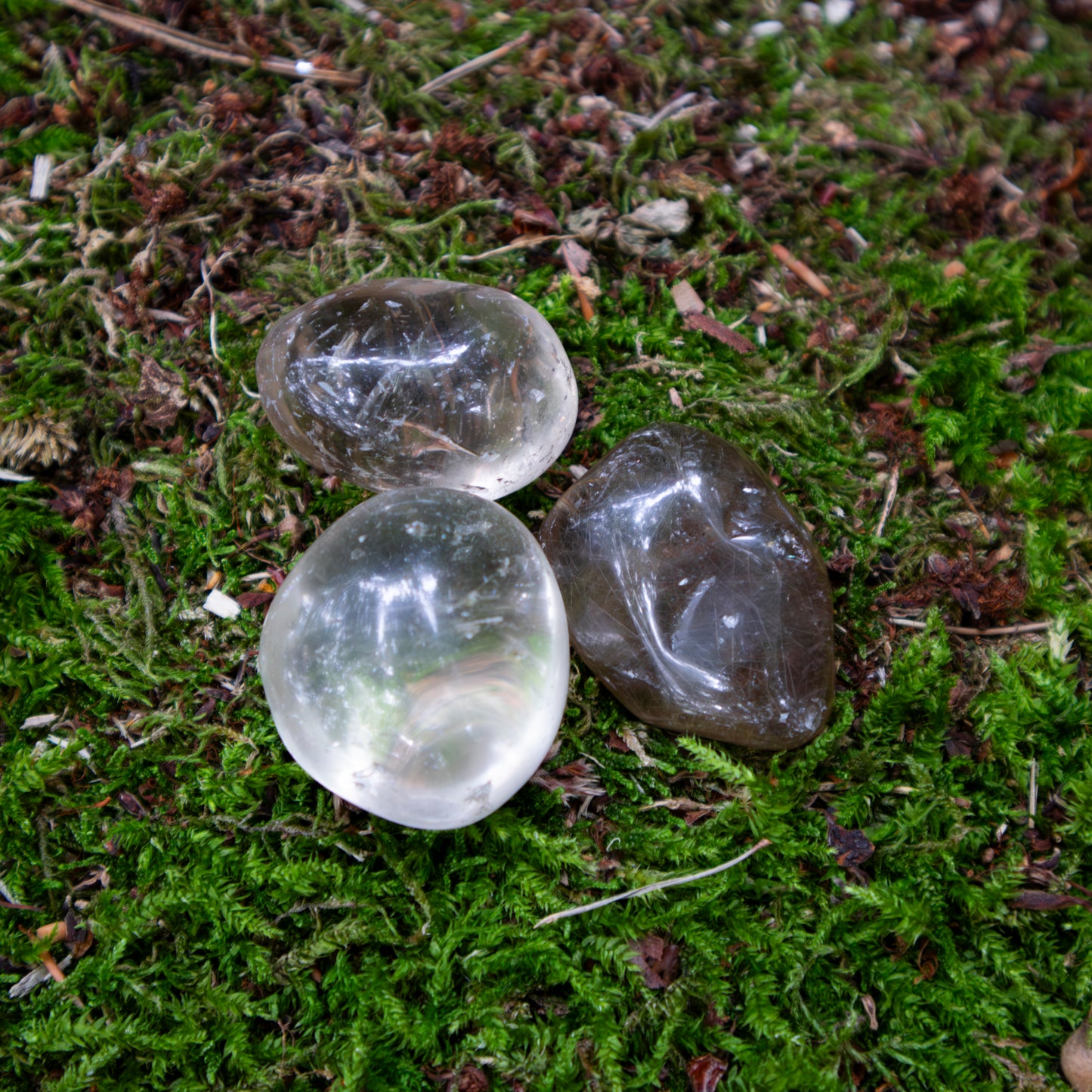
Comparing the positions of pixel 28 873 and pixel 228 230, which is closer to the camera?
pixel 28 873

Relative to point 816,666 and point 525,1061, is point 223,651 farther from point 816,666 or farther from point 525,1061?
point 816,666

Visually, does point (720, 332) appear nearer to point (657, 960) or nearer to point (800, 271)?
point (800, 271)

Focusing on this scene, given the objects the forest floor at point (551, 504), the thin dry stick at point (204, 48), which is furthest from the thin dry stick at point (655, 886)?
the thin dry stick at point (204, 48)

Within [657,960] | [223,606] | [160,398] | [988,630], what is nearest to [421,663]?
[223,606]

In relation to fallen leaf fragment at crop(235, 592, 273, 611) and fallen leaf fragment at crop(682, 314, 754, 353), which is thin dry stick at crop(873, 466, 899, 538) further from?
fallen leaf fragment at crop(235, 592, 273, 611)

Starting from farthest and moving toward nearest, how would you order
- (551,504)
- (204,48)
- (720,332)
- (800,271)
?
1. (204,48)
2. (800,271)
3. (720,332)
4. (551,504)

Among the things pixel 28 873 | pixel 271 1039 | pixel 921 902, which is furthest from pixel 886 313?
pixel 28 873

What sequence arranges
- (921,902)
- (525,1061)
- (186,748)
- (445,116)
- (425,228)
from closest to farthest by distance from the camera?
(525,1061)
(921,902)
(186,748)
(425,228)
(445,116)
